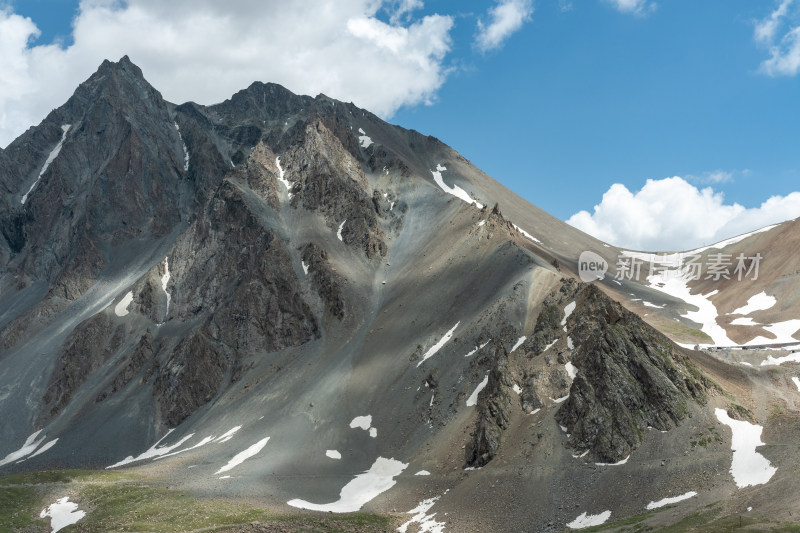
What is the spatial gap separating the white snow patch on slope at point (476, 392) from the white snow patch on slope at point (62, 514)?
54.5 meters

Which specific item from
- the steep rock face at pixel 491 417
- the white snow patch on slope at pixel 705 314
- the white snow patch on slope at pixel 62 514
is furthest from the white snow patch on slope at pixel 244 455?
the white snow patch on slope at pixel 705 314

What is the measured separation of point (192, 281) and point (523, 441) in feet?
387

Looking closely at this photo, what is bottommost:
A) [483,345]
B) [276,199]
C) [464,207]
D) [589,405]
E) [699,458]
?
[699,458]

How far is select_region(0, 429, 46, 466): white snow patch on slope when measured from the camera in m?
136

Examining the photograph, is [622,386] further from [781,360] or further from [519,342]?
[781,360]

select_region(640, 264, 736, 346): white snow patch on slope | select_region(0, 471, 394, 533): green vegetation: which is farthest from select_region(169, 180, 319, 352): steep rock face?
select_region(640, 264, 736, 346): white snow patch on slope

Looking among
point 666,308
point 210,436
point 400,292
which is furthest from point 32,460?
point 666,308

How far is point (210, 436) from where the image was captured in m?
118

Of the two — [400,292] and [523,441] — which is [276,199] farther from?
[523,441]

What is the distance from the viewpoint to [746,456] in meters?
66.9

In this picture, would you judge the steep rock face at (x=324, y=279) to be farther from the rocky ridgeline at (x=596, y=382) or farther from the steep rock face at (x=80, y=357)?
the rocky ridgeline at (x=596, y=382)

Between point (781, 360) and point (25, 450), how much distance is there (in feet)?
514

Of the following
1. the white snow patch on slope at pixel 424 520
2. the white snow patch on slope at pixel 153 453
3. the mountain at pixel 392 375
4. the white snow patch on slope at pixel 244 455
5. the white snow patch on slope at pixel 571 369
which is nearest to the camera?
the white snow patch on slope at pixel 424 520

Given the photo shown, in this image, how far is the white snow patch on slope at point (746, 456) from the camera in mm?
61781
